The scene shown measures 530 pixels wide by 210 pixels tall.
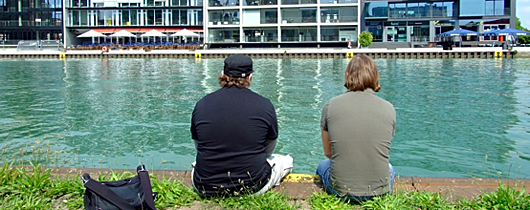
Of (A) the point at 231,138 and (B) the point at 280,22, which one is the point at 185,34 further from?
(A) the point at 231,138

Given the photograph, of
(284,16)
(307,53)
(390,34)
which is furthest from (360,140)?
(284,16)

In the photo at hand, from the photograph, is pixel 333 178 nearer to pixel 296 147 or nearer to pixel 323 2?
pixel 296 147

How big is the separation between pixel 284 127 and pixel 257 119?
843 cm

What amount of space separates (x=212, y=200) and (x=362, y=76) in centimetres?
173

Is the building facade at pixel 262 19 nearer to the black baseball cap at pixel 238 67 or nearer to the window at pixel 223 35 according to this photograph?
the window at pixel 223 35

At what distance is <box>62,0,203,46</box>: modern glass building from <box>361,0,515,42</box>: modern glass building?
Answer: 23.8m

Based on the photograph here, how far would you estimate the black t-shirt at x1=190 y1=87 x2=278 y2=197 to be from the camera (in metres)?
4.29

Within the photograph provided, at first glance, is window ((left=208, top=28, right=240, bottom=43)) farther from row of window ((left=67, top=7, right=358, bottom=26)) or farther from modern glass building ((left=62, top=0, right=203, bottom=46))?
modern glass building ((left=62, top=0, right=203, bottom=46))

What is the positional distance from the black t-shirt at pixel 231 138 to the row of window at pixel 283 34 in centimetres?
6074

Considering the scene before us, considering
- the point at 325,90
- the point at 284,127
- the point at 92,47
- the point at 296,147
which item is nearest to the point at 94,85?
the point at 325,90

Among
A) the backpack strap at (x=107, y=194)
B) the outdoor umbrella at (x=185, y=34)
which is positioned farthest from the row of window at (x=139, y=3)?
the backpack strap at (x=107, y=194)

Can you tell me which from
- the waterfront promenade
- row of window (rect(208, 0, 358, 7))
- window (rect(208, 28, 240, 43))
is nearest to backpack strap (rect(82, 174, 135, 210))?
the waterfront promenade

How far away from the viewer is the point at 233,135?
4.28 m

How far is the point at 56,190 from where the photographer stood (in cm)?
471
